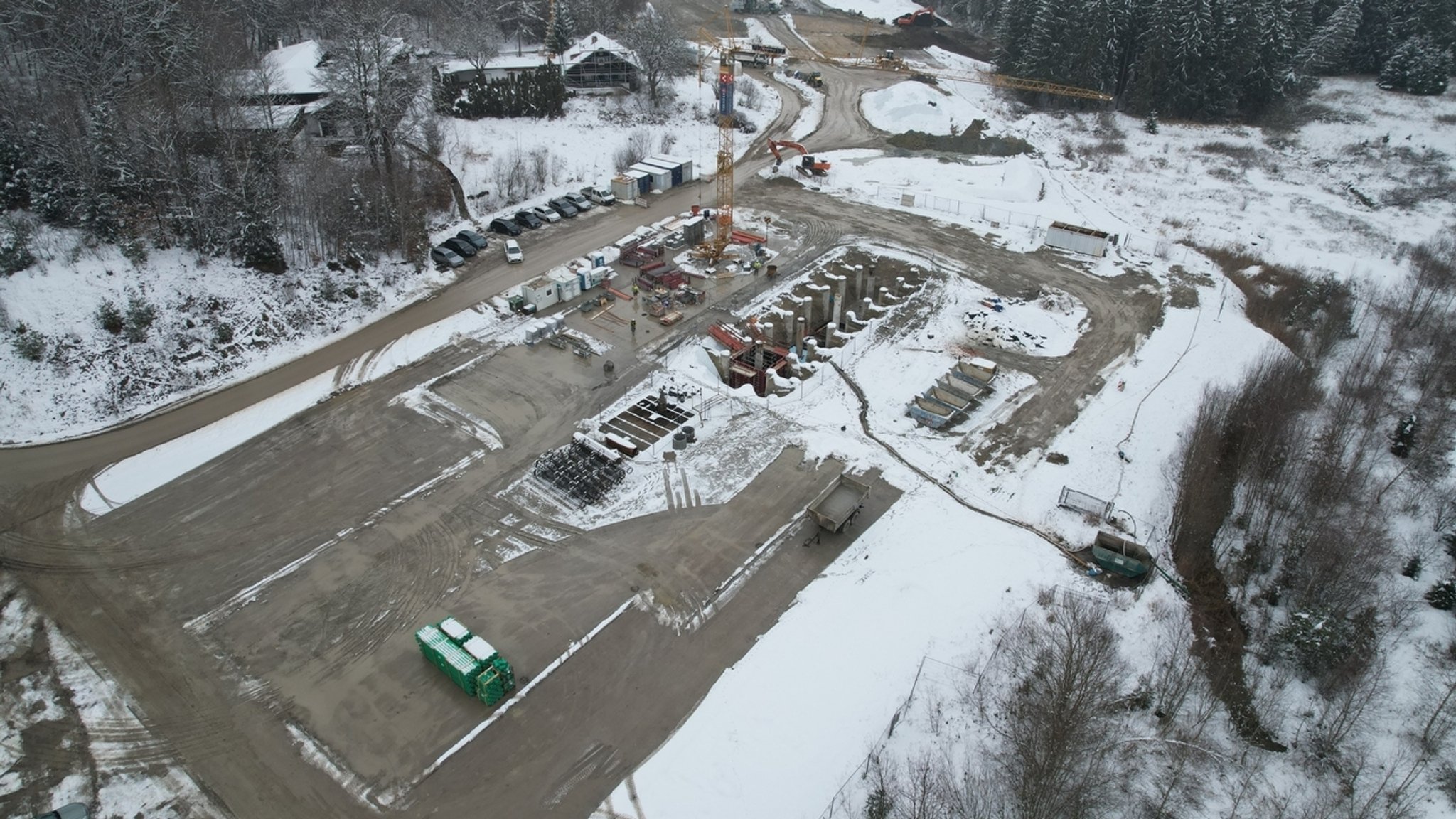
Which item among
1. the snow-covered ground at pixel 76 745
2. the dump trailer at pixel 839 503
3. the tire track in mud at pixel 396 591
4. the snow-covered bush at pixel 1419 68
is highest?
the snow-covered bush at pixel 1419 68

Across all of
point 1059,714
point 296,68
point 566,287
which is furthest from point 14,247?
point 1059,714

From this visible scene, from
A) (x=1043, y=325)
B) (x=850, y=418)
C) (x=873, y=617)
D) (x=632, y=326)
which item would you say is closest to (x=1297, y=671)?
(x=873, y=617)

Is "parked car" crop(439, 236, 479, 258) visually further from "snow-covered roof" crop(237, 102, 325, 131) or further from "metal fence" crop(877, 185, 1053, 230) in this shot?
"metal fence" crop(877, 185, 1053, 230)

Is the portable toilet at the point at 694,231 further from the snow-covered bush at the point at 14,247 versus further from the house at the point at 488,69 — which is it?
the snow-covered bush at the point at 14,247

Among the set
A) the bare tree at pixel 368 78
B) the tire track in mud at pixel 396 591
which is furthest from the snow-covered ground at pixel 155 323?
the tire track in mud at pixel 396 591

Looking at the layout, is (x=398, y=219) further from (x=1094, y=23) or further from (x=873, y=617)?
(x=1094, y=23)

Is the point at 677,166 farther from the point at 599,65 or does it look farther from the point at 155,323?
the point at 155,323
